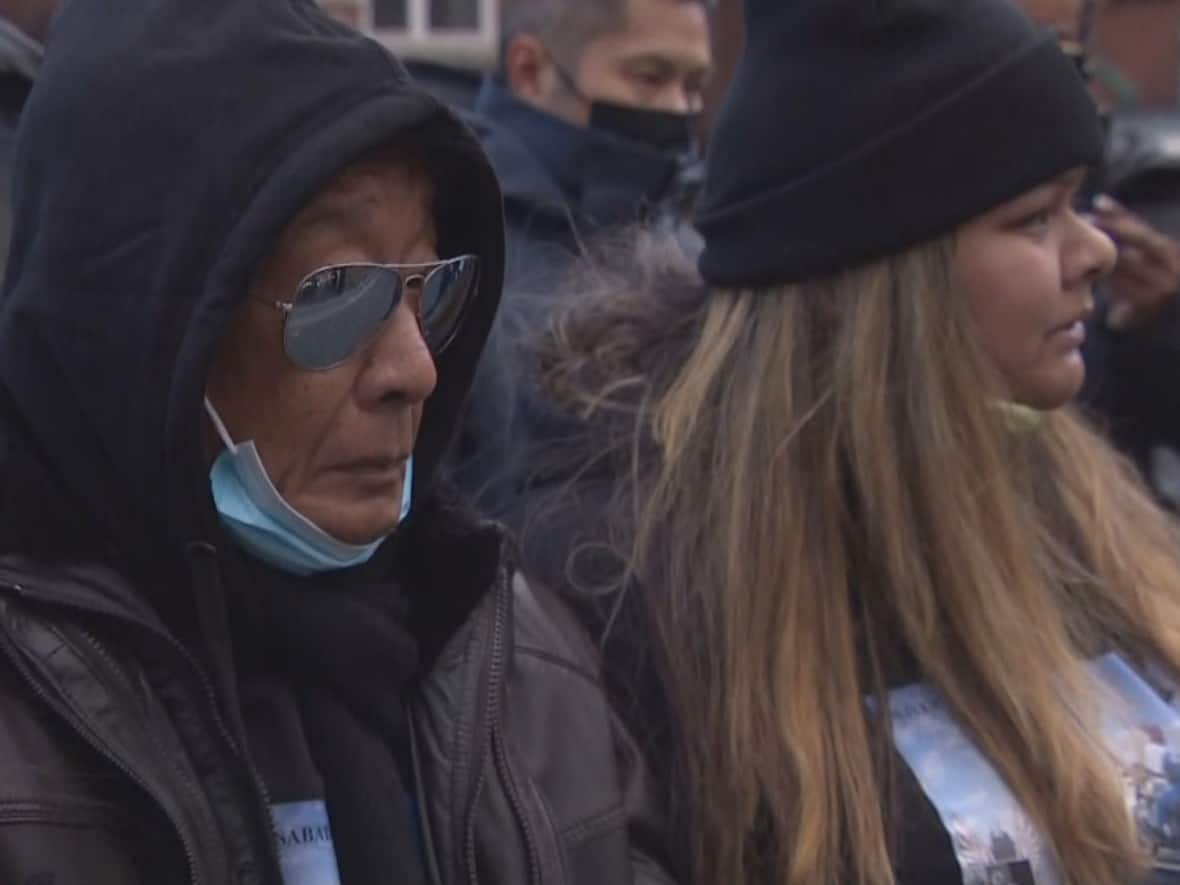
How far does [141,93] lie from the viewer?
158cm

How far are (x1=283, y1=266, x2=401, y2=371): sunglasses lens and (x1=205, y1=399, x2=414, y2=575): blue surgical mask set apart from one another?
93 mm

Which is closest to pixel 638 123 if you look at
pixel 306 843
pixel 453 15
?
pixel 306 843

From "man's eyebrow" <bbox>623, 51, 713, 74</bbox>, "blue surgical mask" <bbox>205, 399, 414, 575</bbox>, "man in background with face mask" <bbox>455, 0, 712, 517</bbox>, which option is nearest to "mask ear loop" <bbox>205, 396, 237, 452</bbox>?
"blue surgical mask" <bbox>205, 399, 414, 575</bbox>

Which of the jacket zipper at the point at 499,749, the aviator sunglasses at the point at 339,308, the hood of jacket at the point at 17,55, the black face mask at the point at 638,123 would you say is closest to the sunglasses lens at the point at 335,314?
the aviator sunglasses at the point at 339,308

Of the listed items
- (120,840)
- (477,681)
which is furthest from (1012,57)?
(120,840)

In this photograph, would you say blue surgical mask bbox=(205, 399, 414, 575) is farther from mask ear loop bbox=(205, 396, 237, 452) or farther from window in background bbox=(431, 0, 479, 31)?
window in background bbox=(431, 0, 479, 31)

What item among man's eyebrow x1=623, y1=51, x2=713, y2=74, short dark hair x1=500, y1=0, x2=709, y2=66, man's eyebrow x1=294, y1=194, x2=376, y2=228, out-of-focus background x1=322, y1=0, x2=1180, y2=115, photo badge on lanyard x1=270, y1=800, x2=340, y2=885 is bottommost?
photo badge on lanyard x1=270, y1=800, x2=340, y2=885

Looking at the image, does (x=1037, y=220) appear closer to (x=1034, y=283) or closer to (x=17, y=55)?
(x=1034, y=283)

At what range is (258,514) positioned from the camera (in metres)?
1.66

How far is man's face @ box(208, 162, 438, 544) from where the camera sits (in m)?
1.64

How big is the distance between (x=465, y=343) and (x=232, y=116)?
0.41m

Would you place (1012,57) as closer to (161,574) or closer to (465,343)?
(465,343)

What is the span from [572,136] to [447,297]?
1.61 m

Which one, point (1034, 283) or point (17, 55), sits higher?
point (17, 55)
